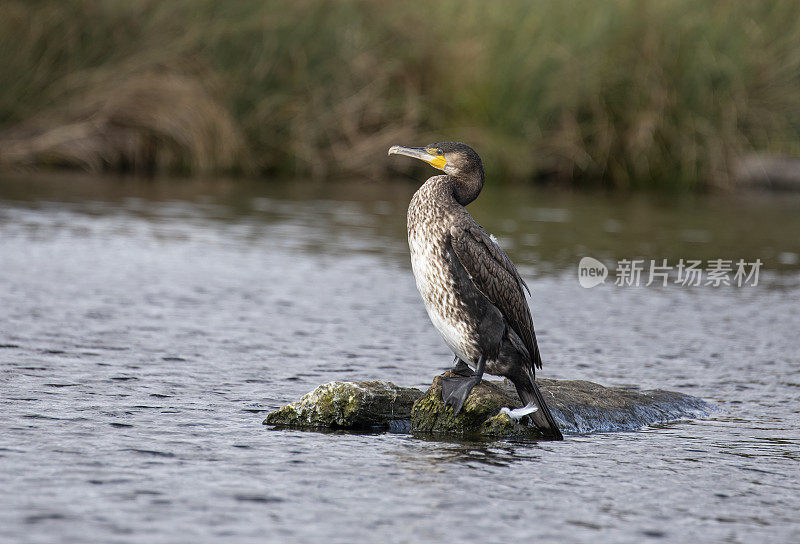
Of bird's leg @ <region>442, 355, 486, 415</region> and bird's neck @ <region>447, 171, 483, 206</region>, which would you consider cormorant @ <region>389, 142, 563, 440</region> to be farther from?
bird's neck @ <region>447, 171, 483, 206</region>

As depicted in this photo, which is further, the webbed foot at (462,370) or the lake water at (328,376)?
the webbed foot at (462,370)

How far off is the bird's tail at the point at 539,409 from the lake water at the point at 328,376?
13cm

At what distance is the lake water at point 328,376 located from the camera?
401cm

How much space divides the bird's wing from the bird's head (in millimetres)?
264

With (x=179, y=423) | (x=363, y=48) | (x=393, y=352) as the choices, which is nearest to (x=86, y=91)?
(x=363, y=48)

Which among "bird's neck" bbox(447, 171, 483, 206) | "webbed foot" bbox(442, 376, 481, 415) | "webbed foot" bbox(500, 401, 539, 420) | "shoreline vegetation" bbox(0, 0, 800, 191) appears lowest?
"webbed foot" bbox(500, 401, 539, 420)
